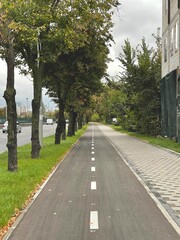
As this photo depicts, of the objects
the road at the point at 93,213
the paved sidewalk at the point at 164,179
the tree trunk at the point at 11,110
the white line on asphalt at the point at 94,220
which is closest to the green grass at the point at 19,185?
the road at the point at 93,213

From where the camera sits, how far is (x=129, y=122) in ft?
177

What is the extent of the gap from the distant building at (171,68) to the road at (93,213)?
17.2 meters

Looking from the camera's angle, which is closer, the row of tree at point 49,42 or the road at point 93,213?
the road at point 93,213

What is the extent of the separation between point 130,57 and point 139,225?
1479 inches

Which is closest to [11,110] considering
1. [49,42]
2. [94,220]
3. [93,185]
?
[93,185]

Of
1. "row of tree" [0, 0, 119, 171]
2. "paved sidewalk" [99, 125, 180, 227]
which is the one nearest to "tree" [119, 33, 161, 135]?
"row of tree" [0, 0, 119, 171]

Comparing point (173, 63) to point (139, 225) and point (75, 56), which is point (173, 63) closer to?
point (75, 56)

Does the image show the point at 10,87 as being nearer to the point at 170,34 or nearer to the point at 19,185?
the point at 19,185

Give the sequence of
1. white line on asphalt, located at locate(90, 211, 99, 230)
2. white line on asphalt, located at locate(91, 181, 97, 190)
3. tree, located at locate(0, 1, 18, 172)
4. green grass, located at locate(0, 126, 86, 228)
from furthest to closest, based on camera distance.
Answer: tree, located at locate(0, 1, 18, 172), white line on asphalt, located at locate(91, 181, 97, 190), green grass, located at locate(0, 126, 86, 228), white line on asphalt, located at locate(90, 211, 99, 230)

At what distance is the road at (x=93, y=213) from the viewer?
233 inches

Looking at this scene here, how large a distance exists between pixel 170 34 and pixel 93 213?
88.8 ft

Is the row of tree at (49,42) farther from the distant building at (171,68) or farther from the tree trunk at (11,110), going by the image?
the distant building at (171,68)

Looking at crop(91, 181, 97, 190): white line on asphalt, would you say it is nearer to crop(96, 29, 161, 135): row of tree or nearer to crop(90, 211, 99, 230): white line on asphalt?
crop(90, 211, 99, 230): white line on asphalt

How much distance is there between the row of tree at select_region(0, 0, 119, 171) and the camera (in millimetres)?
12680
